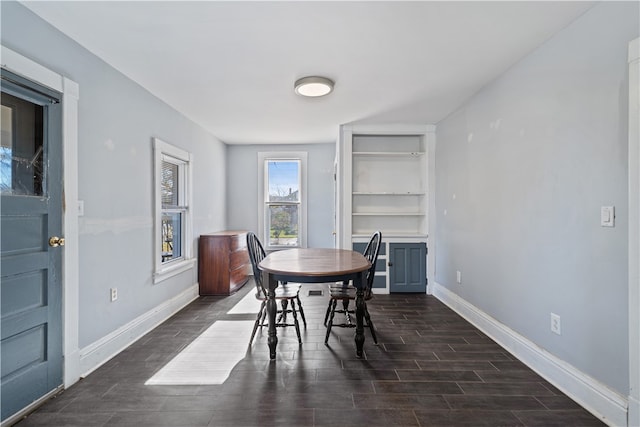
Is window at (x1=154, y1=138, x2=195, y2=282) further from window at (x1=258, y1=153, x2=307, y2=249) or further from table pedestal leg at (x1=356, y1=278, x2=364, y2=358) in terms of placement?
table pedestal leg at (x1=356, y1=278, x2=364, y2=358)

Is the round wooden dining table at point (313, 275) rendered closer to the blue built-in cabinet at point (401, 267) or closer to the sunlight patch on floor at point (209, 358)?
the sunlight patch on floor at point (209, 358)

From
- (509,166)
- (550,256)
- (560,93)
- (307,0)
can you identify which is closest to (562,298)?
(550,256)

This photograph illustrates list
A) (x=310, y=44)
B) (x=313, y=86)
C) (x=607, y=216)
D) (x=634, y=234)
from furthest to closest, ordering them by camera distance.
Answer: (x=313, y=86) → (x=310, y=44) → (x=607, y=216) → (x=634, y=234)

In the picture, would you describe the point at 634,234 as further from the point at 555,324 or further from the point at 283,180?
the point at 283,180

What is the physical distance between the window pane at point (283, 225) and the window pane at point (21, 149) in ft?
12.9

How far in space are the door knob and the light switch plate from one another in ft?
11.0

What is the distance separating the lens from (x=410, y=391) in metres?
1.97

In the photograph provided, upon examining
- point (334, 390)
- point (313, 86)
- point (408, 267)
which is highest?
point (313, 86)

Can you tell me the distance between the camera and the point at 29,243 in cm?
180

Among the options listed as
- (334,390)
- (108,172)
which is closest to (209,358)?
(334,390)

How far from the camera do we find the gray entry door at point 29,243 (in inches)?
66.1

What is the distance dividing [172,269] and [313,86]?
258cm

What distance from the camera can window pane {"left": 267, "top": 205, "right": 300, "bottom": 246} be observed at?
5.71 m

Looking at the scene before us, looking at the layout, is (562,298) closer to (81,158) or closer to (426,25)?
(426,25)
